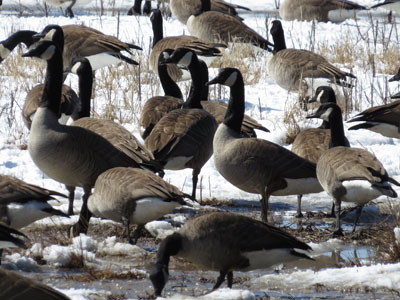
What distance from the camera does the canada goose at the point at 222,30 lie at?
16625mm

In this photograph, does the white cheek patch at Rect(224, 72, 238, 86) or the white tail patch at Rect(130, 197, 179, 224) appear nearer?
the white tail patch at Rect(130, 197, 179, 224)

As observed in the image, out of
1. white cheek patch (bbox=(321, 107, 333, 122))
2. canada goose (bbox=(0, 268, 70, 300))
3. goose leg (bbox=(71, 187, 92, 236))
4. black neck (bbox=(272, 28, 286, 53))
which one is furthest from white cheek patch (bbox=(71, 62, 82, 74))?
canada goose (bbox=(0, 268, 70, 300))

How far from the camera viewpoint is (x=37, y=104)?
10383 millimetres

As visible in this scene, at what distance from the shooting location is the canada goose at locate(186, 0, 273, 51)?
54.5ft

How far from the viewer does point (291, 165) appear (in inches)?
330

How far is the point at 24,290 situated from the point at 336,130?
540 cm

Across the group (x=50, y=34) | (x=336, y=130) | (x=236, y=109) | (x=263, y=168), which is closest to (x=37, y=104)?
(x=50, y=34)

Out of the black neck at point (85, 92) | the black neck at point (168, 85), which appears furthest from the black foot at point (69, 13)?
the black neck at point (85, 92)

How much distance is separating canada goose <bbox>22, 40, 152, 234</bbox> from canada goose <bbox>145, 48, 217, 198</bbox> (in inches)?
30.5

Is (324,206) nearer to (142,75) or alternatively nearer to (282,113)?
(282,113)

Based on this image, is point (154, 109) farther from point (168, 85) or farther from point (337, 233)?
point (337, 233)

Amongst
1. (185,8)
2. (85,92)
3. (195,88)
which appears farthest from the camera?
(185,8)

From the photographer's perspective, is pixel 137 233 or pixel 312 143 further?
pixel 312 143

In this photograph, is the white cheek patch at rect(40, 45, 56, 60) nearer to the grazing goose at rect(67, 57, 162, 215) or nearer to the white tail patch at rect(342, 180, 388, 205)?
the grazing goose at rect(67, 57, 162, 215)
